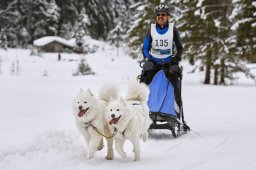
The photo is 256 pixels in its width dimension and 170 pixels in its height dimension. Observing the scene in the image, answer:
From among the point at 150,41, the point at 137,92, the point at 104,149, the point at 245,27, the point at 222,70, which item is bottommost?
the point at 104,149

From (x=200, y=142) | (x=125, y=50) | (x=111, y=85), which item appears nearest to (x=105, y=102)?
(x=111, y=85)

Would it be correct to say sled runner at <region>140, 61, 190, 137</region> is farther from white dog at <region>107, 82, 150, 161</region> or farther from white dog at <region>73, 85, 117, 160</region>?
white dog at <region>73, 85, 117, 160</region>

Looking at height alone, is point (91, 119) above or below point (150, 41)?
below

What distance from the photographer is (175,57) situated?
26.5 feet

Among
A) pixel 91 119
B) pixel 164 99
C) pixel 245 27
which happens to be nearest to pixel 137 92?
pixel 91 119

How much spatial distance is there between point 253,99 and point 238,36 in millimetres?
6406

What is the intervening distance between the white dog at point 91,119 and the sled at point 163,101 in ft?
6.01

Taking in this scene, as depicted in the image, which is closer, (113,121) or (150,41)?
(113,121)

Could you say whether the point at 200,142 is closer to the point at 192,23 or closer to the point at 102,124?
the point at 102,124

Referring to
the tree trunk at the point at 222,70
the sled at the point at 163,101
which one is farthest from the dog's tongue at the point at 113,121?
the tree trunk at the point at 222,70

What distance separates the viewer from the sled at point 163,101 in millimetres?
7812

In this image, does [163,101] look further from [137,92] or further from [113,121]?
[113,121]

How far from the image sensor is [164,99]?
788cm

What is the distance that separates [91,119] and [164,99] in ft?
7.47
